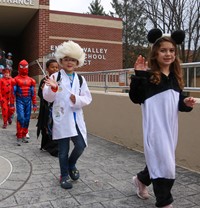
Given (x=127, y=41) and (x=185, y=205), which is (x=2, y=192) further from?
(x=127, y=41)

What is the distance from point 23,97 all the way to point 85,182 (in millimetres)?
3013

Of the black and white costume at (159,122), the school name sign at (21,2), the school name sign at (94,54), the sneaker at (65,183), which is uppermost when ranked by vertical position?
the school name sign at (21,2)

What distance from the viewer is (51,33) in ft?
67.2

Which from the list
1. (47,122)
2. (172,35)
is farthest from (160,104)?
(47,122)

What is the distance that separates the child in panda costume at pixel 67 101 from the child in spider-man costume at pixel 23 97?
2.83 metres

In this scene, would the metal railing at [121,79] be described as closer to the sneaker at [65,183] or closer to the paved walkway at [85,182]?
the paved walkway at [85,182]

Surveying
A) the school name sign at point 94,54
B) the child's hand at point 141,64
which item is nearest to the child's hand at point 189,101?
the child's hand at point 141,64

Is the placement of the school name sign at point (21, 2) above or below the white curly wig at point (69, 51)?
above

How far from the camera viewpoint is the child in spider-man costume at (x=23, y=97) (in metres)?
6.67

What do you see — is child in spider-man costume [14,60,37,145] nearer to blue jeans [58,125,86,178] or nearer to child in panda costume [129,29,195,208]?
blue jeans [58,125,86,178]

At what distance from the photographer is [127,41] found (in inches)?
1715

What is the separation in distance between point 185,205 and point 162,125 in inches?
44.6

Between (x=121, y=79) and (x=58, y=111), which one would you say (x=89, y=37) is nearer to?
(x=121, y=79)

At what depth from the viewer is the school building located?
14664 mm
